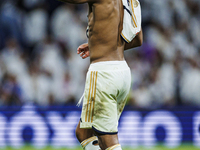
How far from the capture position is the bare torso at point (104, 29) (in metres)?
2.93

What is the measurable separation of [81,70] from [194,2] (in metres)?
3.55

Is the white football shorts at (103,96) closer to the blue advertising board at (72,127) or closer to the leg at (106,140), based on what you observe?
the leg at (106,140)

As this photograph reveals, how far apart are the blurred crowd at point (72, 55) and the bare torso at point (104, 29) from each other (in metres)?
4.55

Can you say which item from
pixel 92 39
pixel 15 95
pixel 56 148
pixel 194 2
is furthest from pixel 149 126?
pixel 194 2

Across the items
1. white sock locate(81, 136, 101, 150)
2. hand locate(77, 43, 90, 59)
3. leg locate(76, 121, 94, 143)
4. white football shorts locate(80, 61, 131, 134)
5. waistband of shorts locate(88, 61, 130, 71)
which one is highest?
hand locate(77, 43, 90, 59)


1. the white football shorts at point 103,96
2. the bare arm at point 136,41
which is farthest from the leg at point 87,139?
the bare arm at point 136,41

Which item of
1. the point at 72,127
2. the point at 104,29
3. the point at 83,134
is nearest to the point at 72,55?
the point at 72,127

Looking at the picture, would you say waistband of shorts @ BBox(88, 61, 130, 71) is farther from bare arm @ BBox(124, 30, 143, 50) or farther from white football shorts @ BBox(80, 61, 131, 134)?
bare arm @ BBox(124, 30, 143, 50)

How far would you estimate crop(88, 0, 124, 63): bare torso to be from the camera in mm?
2928

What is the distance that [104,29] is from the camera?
296 centimetres

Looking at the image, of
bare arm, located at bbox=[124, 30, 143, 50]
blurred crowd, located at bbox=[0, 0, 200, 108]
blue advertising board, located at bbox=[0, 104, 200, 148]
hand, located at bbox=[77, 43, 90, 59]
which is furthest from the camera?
blurred crowd, located at bbox=[0, 0, 200, 108]

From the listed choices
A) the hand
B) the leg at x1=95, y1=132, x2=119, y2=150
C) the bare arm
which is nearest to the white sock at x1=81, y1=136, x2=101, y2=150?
the leg at x1=95, y1=132, x2=119, y2=150

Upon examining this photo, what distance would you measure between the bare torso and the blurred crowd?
4.55m

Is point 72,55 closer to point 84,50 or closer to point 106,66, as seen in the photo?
point 84,50
